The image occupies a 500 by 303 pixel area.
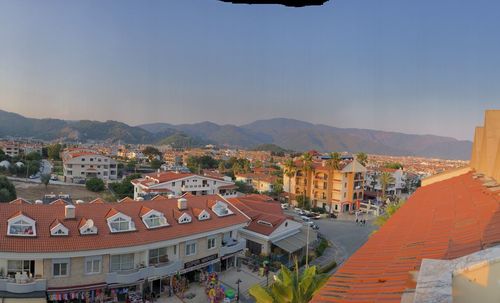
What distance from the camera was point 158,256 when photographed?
22.7 metres

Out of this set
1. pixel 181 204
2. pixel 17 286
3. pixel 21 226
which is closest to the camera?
pixel 17 286

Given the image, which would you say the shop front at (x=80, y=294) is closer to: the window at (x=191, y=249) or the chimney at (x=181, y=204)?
the window at (x=191, y=249)

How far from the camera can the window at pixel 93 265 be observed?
20.0 m

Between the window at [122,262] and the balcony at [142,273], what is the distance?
48 centimetres

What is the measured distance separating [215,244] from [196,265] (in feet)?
7.72

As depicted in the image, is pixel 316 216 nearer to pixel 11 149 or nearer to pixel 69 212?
pixel 69 212

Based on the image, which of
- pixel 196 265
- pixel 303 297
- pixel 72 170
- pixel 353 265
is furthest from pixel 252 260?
pixel 72 170

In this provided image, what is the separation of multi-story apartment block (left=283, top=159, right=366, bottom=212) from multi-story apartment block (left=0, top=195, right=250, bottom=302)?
117 ft

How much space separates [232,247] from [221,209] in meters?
3.14

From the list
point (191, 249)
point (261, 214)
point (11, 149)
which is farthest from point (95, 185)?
point (11, 149)

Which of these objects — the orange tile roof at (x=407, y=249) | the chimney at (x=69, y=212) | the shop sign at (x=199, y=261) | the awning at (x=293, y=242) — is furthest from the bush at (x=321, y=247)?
the orange tile roof at (x=407, y=249)

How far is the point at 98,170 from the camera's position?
84.5 meters

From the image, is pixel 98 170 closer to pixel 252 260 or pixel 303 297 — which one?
pixel 252 260

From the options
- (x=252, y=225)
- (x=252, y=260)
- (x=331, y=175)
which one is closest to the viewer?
(x=252, y=260)
